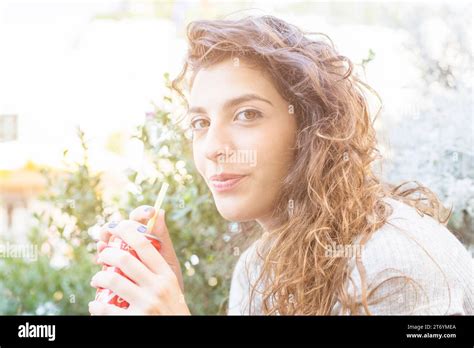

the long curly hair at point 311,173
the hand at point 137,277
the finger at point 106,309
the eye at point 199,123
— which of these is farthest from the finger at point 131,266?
the eye at point 199,123

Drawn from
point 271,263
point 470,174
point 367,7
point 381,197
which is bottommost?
point 271,263

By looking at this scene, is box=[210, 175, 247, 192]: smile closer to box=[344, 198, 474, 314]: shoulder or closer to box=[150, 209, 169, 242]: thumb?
box=[150, 209, 169, 242]: thumb

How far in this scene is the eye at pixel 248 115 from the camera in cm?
239

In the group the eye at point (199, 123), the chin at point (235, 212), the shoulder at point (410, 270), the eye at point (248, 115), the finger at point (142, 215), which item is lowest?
the shoulder at point (410, 270)

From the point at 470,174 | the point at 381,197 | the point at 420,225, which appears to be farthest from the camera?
the point at 470,174

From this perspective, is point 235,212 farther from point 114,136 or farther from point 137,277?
point 114,136

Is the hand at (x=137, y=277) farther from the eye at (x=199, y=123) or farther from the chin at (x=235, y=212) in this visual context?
the eye at (x=199, y=123)

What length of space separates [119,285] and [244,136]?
2.15 feet

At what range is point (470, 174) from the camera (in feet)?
9.16

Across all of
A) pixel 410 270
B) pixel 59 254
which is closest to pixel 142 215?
pixel 59 254

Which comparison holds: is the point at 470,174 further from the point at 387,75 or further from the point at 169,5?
the point at 169,5

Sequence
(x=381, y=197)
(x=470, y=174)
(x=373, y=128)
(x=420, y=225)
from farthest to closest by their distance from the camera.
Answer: (x=470, y=174) < (x=373, y=128) < (x=381, y=197) < (x=420, y=225)
